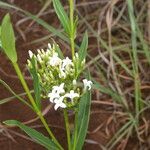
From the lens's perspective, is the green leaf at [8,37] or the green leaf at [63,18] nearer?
the green leaf at [8,37]

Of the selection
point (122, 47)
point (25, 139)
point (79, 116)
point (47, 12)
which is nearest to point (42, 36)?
point (47, 12)

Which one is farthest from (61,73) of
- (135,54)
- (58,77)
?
(135,54)

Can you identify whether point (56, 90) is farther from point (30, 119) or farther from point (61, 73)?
point (30, 119)

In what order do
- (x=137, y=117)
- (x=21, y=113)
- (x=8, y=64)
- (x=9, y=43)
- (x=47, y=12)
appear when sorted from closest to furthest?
(x=9, y=43) < (x=137, y=117) < (x=21, y=113) < (x=8, y=64) < (x=47, y=12)

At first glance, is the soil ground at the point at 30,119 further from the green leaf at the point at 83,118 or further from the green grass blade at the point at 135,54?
the green leaf at the point at 83,118

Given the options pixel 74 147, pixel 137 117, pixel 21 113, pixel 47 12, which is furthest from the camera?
pixel 47 12

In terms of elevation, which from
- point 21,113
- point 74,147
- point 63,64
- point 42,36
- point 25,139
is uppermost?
point 42,36

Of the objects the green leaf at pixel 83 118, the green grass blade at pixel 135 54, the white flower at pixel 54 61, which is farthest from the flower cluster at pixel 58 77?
the green grass blade at pixel 135 54

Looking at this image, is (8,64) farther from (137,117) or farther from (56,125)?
(137,117)

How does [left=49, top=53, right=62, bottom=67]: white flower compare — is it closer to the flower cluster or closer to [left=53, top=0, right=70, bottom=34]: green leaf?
the flower cluster
